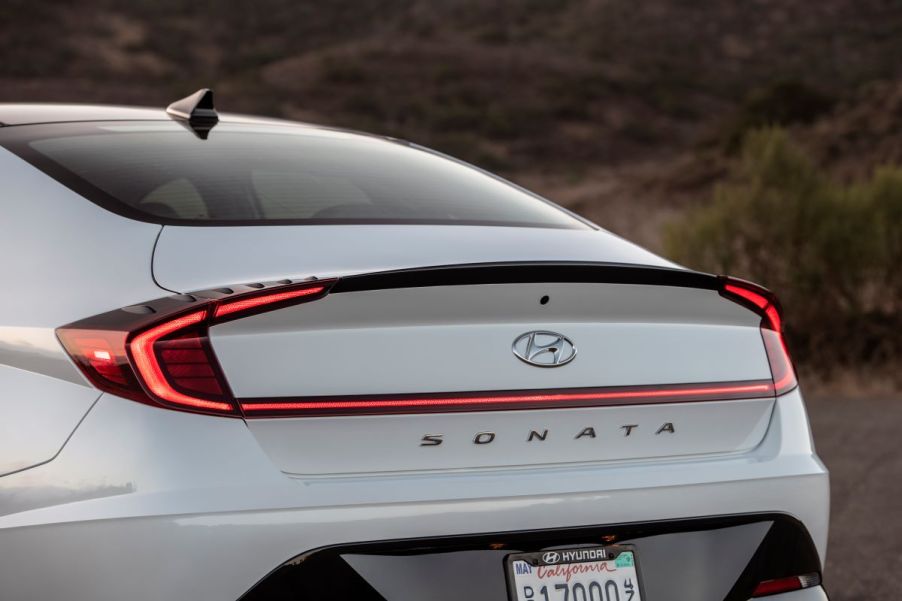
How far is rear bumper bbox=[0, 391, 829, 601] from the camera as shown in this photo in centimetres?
235

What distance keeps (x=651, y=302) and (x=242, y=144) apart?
53.8 inches

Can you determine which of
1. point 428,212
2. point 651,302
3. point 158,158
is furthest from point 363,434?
point 158,158

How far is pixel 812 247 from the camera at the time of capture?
11.2m

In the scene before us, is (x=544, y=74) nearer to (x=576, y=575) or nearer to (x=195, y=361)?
(x=576, y=575)

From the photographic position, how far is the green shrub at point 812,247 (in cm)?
1066

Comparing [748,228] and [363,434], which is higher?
[363,434]

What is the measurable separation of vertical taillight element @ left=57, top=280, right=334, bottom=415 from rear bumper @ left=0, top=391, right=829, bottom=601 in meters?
0.04

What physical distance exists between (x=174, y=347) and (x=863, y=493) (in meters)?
4.61

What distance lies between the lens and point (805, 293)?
36.3ft

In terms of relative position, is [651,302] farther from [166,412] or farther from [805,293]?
[805,293]

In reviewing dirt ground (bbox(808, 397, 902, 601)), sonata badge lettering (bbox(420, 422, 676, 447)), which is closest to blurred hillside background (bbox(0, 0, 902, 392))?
dirt ground (bbox(808, 397, 902, 601))

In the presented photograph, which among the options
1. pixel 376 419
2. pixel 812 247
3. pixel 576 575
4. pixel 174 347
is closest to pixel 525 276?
pixel 376 419

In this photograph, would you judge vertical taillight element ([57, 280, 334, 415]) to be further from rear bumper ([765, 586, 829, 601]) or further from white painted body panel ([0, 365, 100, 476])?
rear bumper ([765, 586, 829, 601])

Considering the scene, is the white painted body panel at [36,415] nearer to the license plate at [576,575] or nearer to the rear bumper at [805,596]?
the license plate at [576,575]
